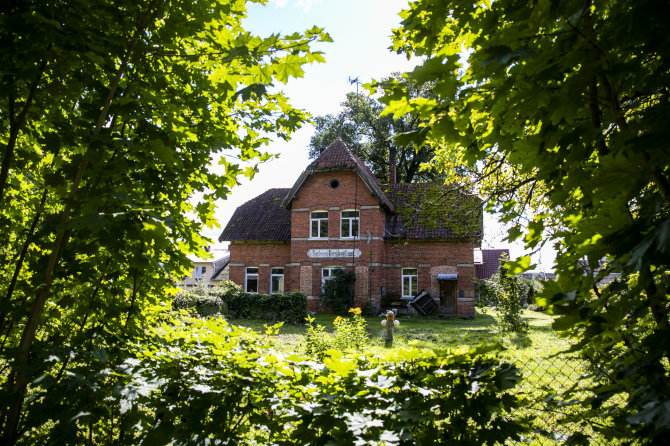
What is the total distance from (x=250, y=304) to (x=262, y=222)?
21.9 ft

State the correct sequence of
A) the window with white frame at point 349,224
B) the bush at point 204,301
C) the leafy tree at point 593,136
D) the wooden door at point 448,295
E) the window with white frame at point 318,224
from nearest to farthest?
1. the leafy tree at point 593,136
2. the bush at point 204,301
3. the window with white frame at point 349,224
4. the wooden door at point 448,295
5. the window with white frame at point 318,224

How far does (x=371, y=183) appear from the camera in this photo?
20.7m

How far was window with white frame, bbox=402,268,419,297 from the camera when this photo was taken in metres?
21.2

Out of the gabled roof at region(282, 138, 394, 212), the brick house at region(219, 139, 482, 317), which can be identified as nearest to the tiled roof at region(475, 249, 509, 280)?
the brick house at region(219, 139, 482, 317)

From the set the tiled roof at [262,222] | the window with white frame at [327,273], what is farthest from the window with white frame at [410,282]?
the tiled roof at [262,222]

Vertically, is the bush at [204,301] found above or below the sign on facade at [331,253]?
below

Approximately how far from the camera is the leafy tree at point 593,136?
1.13 meters

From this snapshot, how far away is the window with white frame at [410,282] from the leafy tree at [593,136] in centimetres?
1961

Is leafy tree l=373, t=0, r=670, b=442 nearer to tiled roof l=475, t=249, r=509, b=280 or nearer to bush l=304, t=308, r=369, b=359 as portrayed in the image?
bush l=304, t=308, r=369, b=359

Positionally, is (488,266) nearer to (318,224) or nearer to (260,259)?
(318,224)

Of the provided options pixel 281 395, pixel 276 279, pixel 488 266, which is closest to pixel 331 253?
pixel 276 279

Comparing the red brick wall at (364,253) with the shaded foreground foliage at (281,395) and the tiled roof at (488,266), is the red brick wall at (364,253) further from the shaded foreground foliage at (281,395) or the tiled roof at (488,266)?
the shaded foreground foliage at (281,395)

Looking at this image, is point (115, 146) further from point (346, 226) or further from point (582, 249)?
point (346, 226)

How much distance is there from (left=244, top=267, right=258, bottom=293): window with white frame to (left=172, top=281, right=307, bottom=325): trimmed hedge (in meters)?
3.74
